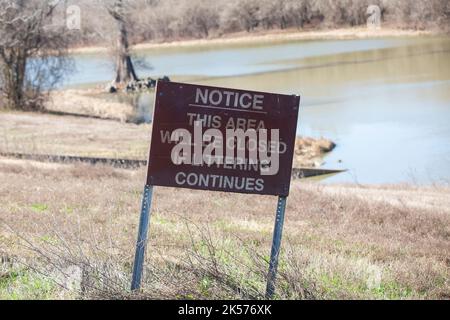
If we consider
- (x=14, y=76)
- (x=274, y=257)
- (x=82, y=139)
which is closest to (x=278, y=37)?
(x=14, y=76)

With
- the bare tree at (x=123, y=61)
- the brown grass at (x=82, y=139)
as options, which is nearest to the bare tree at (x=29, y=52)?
the brown grass at (x=82, y=139)

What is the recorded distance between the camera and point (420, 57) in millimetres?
39375

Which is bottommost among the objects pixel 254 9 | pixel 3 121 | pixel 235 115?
pixel 3 121

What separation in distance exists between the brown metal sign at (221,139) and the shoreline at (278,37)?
140 feet

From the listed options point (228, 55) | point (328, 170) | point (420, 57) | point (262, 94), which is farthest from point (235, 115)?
point (228, 55)

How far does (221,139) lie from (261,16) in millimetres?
54400

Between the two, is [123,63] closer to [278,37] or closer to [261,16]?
[278,37]

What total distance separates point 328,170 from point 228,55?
113ft

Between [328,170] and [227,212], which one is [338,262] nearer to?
[227,212]

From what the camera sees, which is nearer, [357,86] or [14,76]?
A: [14,76]

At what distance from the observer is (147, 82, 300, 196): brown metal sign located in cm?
525

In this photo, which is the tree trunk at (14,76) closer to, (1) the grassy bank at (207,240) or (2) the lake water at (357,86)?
(2) the lake water at (357,86)

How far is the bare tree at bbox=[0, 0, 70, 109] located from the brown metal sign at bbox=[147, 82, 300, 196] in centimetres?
2309

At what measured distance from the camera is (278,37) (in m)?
57.8
